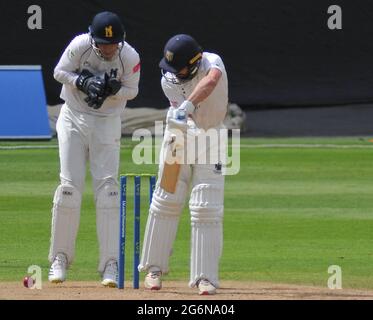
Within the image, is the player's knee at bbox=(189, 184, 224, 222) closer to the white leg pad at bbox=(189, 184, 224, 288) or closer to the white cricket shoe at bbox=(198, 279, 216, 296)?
the white leg pad at bbox=(189, 184, 224, 288)

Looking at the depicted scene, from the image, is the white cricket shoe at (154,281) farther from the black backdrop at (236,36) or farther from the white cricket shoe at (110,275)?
the black backdrop at (236,36)

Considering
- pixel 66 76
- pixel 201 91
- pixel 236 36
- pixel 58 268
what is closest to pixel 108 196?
pixel 58 268

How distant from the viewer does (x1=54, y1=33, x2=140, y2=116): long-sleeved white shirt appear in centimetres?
875

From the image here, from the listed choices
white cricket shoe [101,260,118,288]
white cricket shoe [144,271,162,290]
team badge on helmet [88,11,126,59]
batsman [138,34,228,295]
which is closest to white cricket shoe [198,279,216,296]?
batsman [138,34,228,295]

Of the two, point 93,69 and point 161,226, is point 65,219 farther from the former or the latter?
point 93,69

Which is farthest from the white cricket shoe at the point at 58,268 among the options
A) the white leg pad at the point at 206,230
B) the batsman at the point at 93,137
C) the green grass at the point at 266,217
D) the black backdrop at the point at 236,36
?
the black backdrop at the point at 236,36

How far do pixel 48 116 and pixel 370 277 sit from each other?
9.97 metres

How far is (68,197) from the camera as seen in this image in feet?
28.4

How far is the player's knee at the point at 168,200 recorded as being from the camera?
8.41 meters

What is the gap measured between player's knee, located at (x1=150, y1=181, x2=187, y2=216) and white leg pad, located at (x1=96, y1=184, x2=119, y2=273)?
1.17 ft

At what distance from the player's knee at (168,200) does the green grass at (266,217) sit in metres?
1.15

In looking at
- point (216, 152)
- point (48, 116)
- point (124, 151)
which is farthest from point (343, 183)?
point (216, 152)

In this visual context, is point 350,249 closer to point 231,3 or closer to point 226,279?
point 226,279

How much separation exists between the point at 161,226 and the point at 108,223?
1.45 feet
